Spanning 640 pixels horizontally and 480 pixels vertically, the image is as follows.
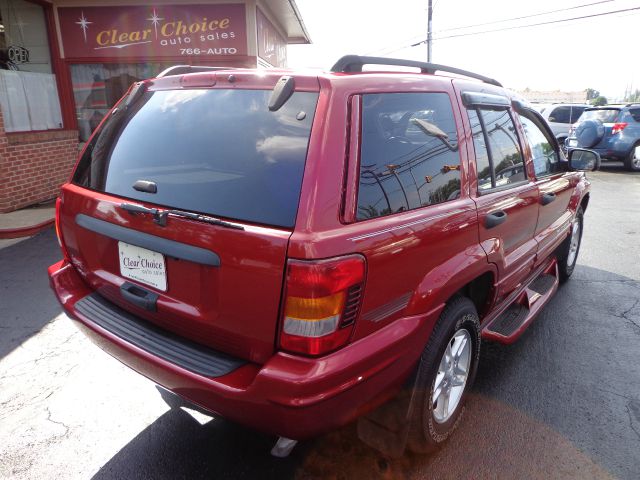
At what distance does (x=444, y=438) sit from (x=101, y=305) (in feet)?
6.26

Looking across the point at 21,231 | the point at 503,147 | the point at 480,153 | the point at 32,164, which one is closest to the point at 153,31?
the point at 32,164

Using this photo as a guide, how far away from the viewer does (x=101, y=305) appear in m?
2.41

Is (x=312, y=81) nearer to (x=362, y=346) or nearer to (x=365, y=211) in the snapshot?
(x=365, y=211)

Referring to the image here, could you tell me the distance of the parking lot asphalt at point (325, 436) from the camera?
7.74 ft

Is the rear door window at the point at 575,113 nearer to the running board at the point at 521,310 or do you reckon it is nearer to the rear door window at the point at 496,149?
the running board at the point at 521,310

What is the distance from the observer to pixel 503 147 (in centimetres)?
295

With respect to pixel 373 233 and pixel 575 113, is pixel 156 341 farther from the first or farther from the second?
pixel 575 113

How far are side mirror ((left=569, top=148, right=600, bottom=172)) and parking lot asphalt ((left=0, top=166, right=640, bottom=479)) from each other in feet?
4.32

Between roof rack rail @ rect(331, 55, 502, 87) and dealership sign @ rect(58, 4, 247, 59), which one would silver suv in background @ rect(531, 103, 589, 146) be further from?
roof rack rail @ rect(331, 55, 502, 87)

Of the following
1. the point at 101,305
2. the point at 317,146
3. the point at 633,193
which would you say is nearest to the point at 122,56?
the point at 101,305

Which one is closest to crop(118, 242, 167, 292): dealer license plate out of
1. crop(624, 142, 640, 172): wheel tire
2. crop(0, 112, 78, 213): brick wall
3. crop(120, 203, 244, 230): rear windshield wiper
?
crop(120, 203, 244, 230): rear windshield wiper

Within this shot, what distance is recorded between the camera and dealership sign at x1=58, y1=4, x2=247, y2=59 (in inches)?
387

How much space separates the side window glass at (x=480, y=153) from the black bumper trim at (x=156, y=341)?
1.62m

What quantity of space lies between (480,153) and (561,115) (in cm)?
1605
